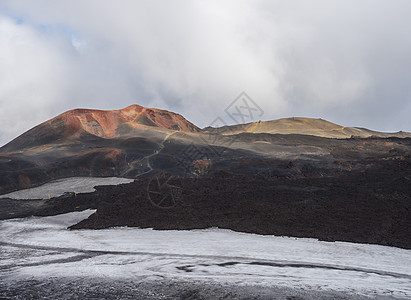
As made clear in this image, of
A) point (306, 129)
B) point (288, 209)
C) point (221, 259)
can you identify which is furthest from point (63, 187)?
point (306, 129)

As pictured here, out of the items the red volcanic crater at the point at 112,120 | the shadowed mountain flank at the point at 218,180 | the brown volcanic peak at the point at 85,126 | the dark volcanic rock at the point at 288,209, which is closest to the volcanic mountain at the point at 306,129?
the red volcanic crater at the point at 112,120

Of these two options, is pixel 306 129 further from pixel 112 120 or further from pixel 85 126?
pixel 85 126

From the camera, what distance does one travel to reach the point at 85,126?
252 feet

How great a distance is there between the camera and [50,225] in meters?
22.6

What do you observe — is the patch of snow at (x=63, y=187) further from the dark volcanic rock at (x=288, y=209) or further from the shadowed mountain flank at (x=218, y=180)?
the dark volcanic rock at (x=288, y=209)

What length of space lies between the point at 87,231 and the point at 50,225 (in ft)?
14.5

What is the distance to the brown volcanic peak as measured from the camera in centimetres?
7300

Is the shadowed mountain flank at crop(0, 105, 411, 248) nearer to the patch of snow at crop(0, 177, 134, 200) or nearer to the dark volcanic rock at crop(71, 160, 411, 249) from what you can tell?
the dark volcanic rock at crop(71, 160, 411, 249)

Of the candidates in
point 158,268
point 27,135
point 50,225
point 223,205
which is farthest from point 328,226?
point 27,135

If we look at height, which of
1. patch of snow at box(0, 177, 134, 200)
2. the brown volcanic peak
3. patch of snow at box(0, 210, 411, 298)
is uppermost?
the brown volcanic peak

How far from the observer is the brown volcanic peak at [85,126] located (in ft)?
240

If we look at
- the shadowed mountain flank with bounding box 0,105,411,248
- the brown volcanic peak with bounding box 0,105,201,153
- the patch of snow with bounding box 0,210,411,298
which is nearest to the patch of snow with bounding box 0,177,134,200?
the shadowed mountain flank with bounding box 0,105,411,248

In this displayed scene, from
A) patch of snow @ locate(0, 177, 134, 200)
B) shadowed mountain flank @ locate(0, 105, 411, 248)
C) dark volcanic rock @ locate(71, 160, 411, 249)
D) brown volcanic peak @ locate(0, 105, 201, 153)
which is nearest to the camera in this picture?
dark volcanic rock @ locate(71, 160, 411, 249)

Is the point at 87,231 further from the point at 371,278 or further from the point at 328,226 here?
the point at 371,278
